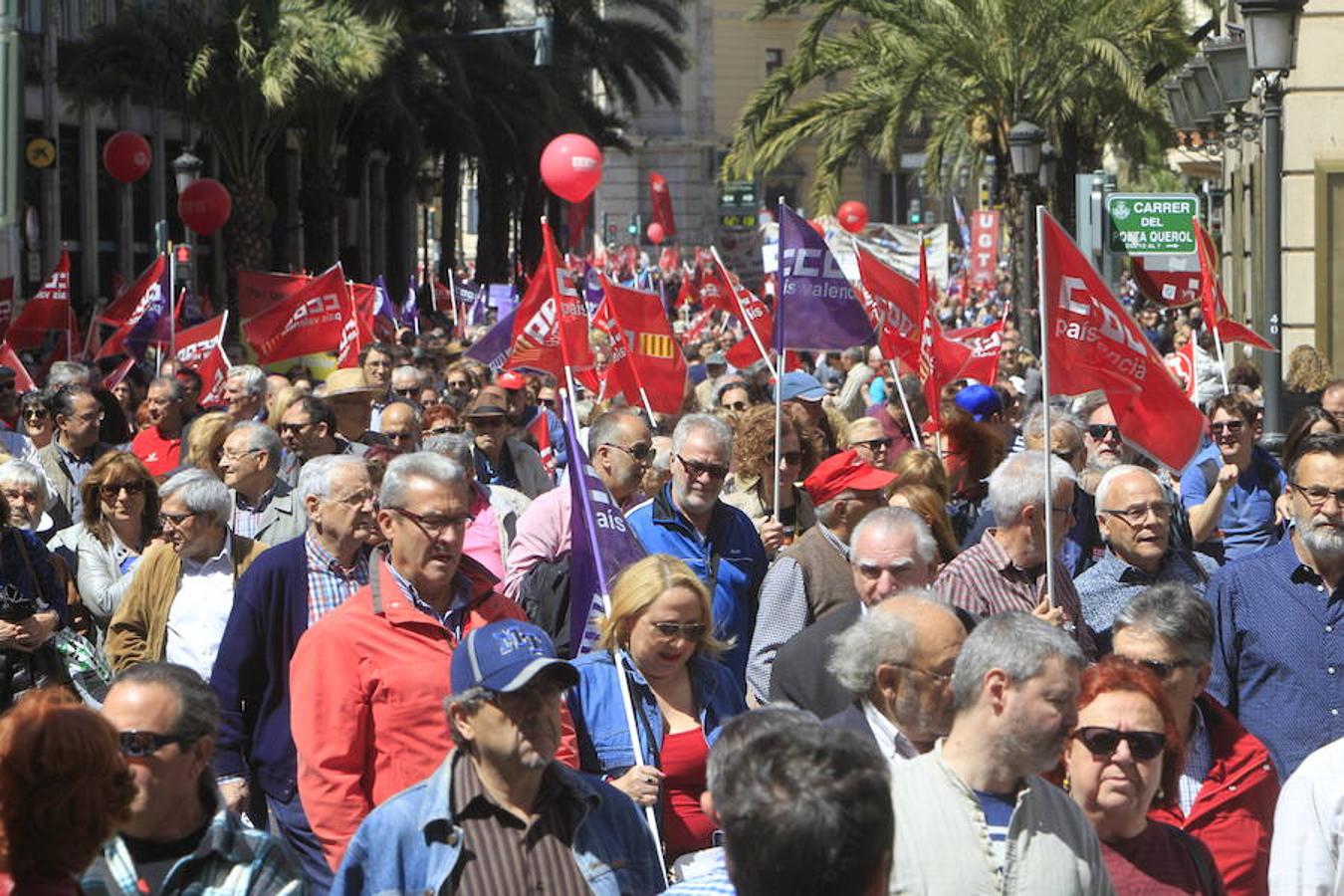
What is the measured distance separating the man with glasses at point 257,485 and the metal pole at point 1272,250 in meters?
5.79

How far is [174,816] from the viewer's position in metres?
4.45

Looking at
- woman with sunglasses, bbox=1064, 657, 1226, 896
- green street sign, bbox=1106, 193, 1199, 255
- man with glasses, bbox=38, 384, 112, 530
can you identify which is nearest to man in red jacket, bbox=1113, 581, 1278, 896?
woman with sunglasses, bbox=1064, 657, 1226, 896

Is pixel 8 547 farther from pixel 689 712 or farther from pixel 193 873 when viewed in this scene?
pixel 193 873

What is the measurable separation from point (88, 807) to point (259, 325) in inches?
511

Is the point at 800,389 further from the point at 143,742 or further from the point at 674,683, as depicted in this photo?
the point at 143,742

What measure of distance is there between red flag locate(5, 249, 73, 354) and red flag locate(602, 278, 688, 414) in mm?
6732

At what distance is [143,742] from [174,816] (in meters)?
0.16

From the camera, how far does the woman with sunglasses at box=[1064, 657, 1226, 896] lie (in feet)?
15.5

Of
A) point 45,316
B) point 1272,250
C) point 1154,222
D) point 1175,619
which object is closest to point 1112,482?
point 1175,619

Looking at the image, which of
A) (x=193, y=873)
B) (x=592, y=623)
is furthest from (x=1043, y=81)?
(x=193, y=873)

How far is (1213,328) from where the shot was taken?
14672mm

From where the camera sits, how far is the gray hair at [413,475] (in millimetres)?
5941

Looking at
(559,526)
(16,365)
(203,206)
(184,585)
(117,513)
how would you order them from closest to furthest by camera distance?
(184,585), (559,526), (117,513), (16,365), (203,206)

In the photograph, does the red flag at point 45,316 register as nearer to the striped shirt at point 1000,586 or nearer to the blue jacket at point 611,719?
the striped shirt at point 1000,586
